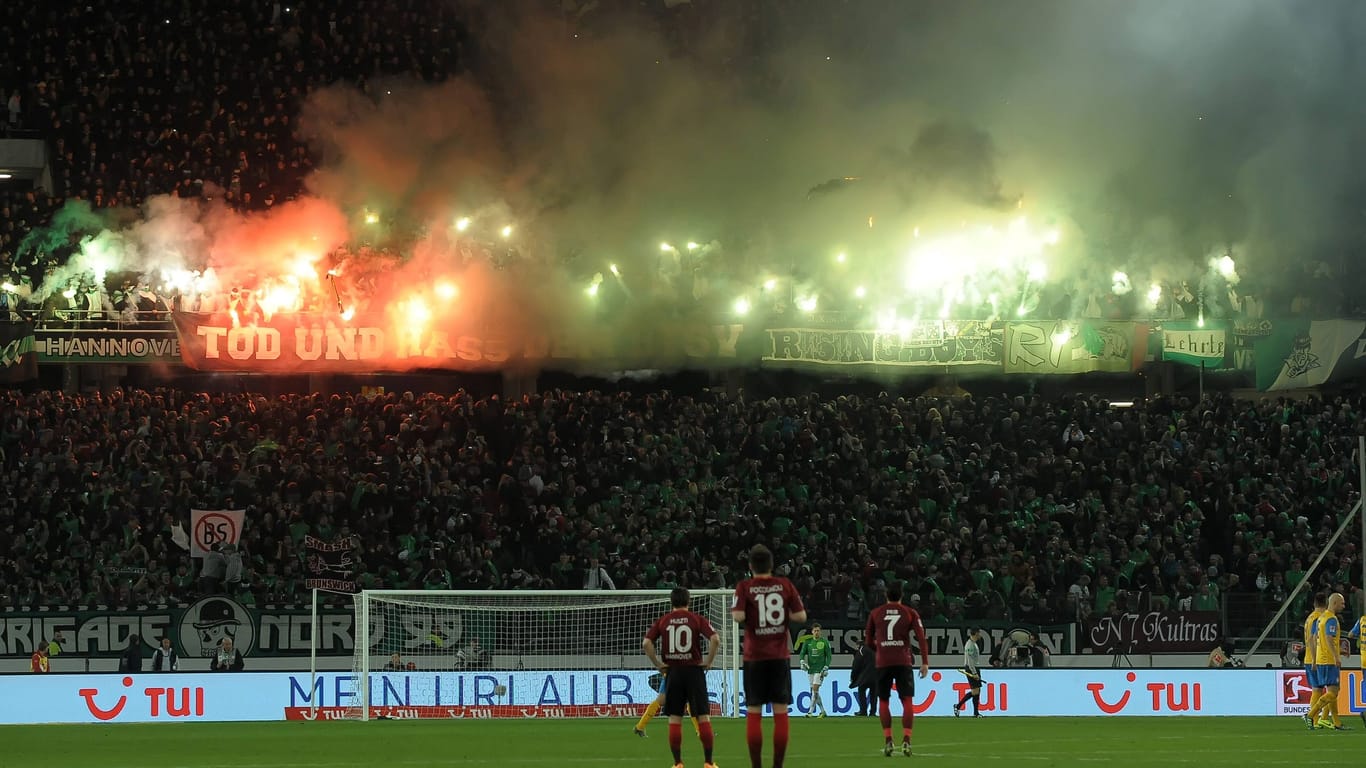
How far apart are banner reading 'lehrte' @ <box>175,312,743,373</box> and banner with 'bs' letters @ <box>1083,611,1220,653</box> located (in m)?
Answer: 8.04

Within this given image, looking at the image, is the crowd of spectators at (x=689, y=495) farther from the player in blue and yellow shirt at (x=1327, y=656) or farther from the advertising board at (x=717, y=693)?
the player in blue and yellow shirt at (x=1327, y=656)

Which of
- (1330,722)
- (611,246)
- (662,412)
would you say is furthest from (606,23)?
(1330,722)

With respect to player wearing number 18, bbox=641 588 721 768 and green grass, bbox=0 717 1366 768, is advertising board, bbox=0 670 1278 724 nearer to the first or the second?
green grass, bbox=0 717 1366 768

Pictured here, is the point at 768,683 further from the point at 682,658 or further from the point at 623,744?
the point at 623,744

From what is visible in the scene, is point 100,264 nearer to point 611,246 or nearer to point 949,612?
point 611,246

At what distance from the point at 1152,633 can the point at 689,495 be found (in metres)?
6.95

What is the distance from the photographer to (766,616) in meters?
10.0

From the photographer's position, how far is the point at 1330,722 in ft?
56.9

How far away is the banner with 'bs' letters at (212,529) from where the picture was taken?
23609mm

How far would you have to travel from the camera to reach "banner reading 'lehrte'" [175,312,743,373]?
26.1 meters

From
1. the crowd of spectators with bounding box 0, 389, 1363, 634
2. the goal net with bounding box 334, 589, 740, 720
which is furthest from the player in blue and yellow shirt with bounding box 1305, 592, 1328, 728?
the crowd of spectators with bounding box 0, 389, 1363, 634

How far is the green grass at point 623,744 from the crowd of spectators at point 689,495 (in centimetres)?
496

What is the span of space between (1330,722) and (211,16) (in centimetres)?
2180

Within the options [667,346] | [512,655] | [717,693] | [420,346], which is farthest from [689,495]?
[512,655]
